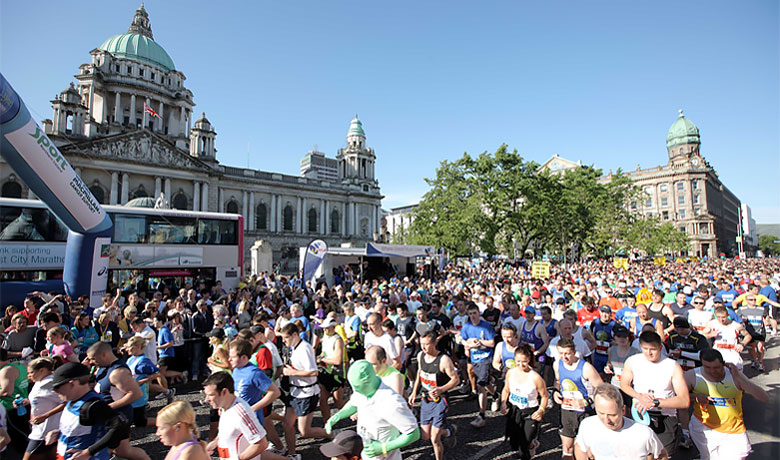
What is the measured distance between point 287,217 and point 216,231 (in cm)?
3850

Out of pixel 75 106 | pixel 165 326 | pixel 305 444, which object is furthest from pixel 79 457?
pixel 75 106

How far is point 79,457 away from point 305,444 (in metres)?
2.99

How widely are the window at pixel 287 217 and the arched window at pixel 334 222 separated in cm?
668

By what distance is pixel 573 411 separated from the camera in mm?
4582

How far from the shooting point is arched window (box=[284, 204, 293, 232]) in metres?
54.2

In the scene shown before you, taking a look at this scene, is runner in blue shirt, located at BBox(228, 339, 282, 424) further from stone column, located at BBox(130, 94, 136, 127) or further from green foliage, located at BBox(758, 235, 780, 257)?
green foliage, located at BBox(758, 235, 780, 257)

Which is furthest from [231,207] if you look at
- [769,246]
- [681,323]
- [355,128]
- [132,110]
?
[769,246]

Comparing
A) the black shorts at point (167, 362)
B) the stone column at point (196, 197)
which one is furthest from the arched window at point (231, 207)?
the black shorts at point (167, 362)

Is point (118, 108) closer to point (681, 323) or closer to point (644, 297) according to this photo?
point (644, 297)

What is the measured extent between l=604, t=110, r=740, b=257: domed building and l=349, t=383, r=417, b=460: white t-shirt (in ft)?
278

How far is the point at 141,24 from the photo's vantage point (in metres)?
59.0

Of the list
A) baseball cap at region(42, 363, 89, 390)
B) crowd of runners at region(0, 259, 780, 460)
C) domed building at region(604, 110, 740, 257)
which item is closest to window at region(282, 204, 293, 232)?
crowd of runners at region(0, 259, 780, 460)

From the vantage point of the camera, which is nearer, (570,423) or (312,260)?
(570,423)

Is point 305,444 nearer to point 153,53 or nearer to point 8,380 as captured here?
point 8,380
